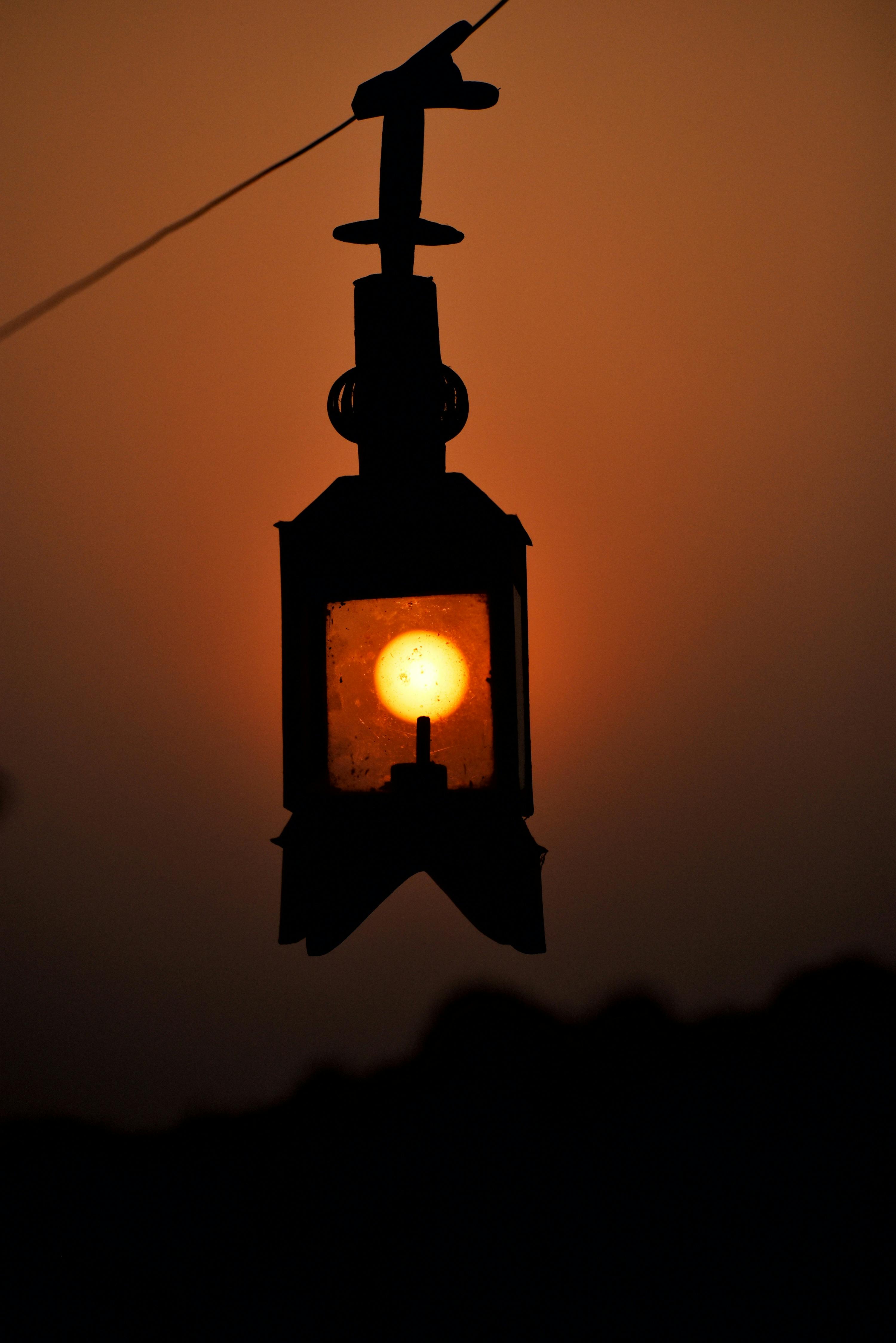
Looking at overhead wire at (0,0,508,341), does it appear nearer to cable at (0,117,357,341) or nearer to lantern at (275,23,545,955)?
cable at (0,117,357,341)

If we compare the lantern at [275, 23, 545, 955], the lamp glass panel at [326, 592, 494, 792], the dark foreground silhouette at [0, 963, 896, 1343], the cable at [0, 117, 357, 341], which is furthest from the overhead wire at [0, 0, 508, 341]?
the dark foreground silhouette at [0, 963, 896, 1343]

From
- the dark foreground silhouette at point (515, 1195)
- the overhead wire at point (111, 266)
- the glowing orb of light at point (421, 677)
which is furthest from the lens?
the overhead wire at point (111, 266)

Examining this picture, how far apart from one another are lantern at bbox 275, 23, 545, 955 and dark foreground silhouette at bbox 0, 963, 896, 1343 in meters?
0.79

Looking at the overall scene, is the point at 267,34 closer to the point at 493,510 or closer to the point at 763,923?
the point at 493,510

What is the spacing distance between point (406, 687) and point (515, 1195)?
3.45ft

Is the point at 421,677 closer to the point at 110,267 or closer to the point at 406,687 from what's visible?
the point at 406,687

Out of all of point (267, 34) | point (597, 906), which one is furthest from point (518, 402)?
point (597, 906)

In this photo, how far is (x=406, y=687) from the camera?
0.69 m

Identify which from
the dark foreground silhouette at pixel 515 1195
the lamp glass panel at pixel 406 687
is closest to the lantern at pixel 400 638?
the lamp glass panel at pixel 406 687

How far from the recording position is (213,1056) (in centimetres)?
135

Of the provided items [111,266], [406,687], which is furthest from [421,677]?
[111,266]

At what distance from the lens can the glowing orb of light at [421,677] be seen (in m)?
0.68

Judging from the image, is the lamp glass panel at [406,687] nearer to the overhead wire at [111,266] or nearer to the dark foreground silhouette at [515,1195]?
the dark foreground silhouette at [515,1195]

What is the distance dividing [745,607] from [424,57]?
1.02 m
